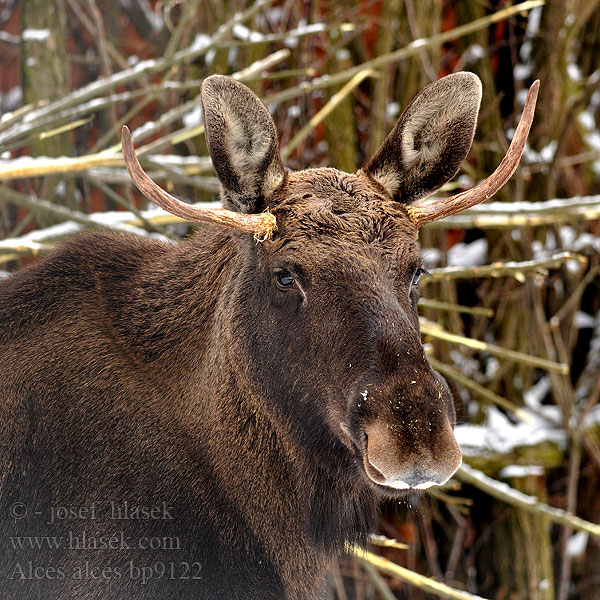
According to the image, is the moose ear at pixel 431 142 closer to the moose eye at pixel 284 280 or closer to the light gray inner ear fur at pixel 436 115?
the light gray inner ear fur at pixel 436 115

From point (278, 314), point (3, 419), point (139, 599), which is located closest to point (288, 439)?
point (278, 314)

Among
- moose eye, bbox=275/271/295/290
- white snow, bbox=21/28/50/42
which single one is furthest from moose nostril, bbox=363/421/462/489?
white snow, bbox=21/28/50/42

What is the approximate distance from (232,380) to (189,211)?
2.09ft

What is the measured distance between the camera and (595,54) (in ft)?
26.6

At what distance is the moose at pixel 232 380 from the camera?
9.45ft

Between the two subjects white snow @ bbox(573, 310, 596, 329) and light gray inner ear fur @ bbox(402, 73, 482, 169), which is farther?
white snow @ bbox(573, 310, 596, 329)

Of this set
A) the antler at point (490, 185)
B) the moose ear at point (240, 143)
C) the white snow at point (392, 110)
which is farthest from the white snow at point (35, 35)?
the antler at point (490, 185)

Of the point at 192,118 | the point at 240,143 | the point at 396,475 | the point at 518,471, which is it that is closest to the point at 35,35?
the point at 192,118

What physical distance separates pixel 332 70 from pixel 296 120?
0.51 meters

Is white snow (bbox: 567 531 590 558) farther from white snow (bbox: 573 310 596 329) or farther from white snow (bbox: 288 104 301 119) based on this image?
white snow (bbox: 288 104 301 119)

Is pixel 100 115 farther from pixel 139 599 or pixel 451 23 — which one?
pixel 139 599

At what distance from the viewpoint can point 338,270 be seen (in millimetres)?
2834

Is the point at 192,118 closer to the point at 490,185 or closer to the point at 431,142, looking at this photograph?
the point at 431,142

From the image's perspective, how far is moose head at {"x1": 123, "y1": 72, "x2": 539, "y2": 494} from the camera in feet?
8.59
